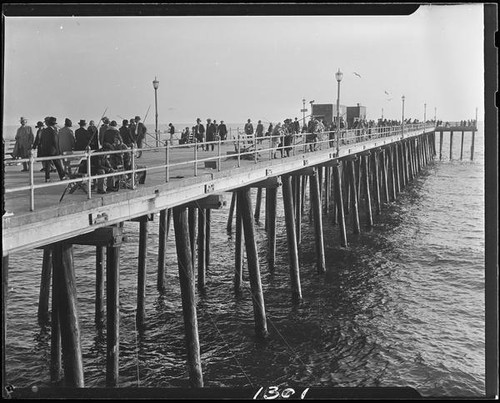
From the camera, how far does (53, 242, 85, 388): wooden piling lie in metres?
8.30

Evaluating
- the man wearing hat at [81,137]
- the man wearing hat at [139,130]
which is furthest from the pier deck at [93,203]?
the man wearing hat at [81,137]

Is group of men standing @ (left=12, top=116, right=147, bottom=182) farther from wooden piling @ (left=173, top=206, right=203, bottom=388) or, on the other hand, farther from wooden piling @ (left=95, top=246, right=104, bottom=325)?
wooden piling @ (left=95, top=246, right=104, bottom=325)

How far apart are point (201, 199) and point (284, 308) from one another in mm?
5103

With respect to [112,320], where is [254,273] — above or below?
above

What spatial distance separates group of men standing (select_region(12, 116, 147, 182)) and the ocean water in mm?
4327

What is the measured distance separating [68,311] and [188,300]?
3.09 meters

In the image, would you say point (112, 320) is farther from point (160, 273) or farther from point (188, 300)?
point (160, 273)

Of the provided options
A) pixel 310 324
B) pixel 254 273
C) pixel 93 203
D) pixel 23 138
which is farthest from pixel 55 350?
pixel 310 324

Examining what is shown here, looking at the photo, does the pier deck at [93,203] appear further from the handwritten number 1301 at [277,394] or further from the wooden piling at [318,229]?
the wooden piling at [318,229]

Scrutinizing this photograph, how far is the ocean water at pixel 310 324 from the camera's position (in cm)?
1225

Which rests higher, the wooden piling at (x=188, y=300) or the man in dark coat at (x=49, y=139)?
the man in dark coat at (x=49, y=139)

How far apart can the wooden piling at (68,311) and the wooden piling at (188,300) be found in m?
2.83

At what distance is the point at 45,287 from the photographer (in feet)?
46.6

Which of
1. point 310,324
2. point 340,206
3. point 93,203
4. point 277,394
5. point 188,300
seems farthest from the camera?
point 340,206
